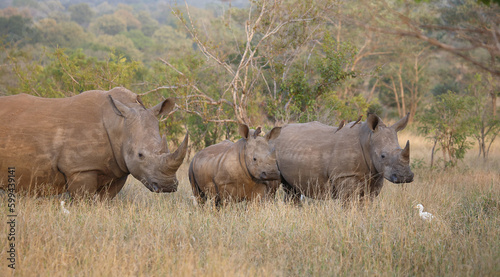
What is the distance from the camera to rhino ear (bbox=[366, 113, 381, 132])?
6930mm

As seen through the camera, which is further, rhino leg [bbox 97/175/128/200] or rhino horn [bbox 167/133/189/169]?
rhino leg [bbox 97/175/128/200]

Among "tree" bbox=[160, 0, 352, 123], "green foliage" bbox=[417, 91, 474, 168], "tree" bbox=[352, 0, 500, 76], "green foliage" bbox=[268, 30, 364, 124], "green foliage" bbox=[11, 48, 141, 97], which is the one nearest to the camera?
"tree" bbox=[352, 0, 500, 76]

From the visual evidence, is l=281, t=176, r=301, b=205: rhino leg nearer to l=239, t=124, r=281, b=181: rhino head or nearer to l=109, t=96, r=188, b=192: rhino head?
l=239, t=124, r=281, b=181: rhino head

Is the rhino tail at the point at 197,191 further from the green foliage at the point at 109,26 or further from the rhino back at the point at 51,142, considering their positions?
the green foliage at the point at 109,26

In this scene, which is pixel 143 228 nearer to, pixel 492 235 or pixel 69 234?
pixel 69 234

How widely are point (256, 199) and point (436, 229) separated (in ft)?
7.48

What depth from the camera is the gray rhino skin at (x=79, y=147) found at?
6391 mm

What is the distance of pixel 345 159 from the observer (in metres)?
7.16

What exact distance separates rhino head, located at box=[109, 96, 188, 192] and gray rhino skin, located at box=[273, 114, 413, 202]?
2.06m

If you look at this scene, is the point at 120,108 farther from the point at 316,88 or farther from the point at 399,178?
the point at 316,88

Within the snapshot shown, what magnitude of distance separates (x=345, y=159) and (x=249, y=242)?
230 cm

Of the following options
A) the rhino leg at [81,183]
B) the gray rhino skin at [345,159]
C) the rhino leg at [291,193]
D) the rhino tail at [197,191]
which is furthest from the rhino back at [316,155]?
the rhino leg at [81,183]

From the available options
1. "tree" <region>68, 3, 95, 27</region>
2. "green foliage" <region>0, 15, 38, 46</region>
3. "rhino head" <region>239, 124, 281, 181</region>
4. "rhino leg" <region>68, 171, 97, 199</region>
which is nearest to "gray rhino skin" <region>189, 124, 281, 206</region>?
"rhino head" <region>239, 124, 281, 181</region>

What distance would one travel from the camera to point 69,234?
17.3ft
